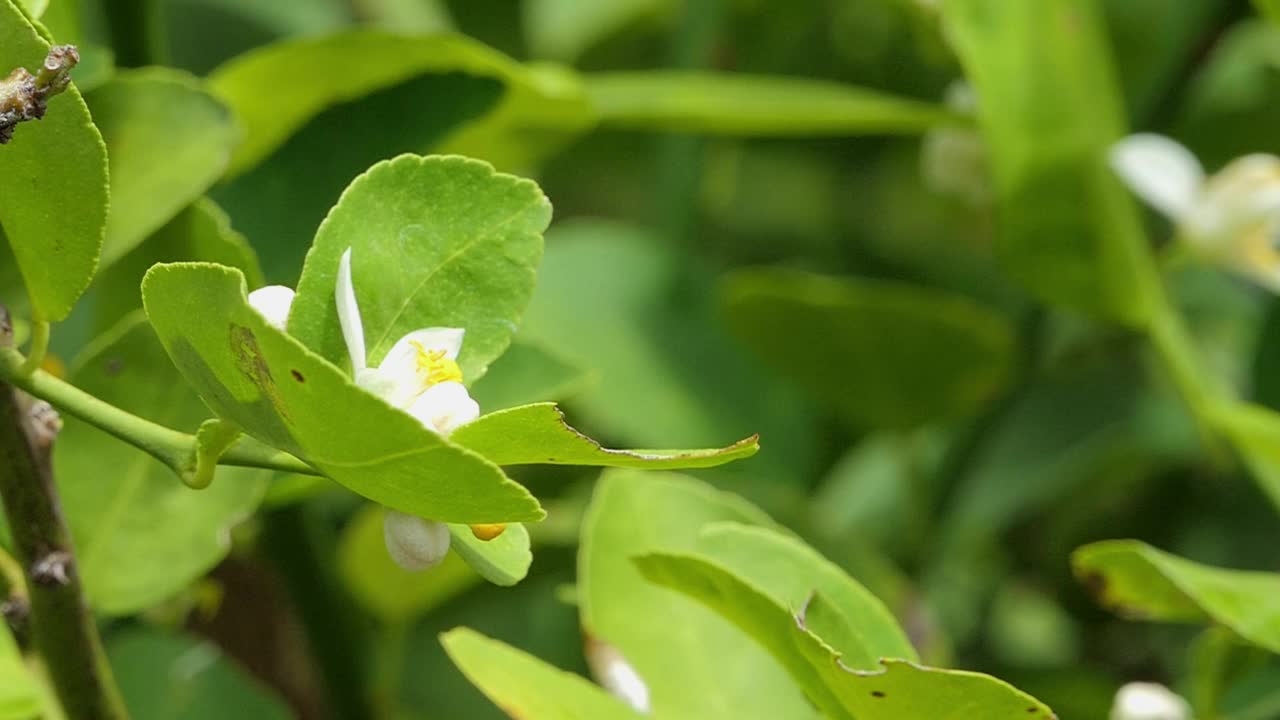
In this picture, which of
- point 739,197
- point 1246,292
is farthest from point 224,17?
point 1246,292

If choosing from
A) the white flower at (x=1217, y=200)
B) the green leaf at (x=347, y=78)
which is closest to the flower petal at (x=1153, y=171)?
the white flower at (x=1217, y=200)

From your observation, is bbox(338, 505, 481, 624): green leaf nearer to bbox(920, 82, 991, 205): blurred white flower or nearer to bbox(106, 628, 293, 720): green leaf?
bbox(106, 628, 293, 720): green leaf

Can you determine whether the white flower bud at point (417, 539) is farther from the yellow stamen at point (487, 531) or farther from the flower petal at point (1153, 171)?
the flower petal at point (1153, 171)

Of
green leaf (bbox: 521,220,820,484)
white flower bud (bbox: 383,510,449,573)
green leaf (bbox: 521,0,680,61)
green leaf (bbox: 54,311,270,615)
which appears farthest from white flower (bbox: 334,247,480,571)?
green leaf (bbox: 521,0,680,61)

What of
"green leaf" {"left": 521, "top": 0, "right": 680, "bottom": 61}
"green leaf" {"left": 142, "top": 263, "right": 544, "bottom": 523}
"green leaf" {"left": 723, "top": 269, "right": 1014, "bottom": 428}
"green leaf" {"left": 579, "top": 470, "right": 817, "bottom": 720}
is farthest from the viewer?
"green leaf" {"left": 521, "top": 0, "right": 680, "bottom": 61}

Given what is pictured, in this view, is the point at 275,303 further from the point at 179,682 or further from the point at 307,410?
the point at 179,682

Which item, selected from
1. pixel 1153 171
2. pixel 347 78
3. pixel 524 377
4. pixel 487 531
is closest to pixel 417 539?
pixel 487 531

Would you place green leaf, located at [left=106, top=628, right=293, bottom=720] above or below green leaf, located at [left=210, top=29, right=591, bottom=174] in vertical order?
below

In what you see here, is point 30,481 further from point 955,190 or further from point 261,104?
point 955,190
